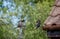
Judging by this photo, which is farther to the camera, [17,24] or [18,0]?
[18,0]

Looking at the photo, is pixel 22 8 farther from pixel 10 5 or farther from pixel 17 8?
pixel 10 5

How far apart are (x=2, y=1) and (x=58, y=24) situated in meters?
7.65

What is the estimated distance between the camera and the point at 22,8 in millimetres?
8625

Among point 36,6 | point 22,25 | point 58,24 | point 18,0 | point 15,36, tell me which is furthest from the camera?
point 18,0

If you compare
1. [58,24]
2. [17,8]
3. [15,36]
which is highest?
[58,24]

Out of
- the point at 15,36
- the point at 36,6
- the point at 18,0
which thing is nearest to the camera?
the point at 15,36

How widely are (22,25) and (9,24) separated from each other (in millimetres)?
613

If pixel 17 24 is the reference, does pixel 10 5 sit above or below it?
above

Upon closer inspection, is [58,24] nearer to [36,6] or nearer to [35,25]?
[35,25]

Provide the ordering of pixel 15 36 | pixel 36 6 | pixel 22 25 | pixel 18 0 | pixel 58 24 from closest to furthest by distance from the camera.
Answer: pixel 58 24 → pixel 15 36 → pixel 22 25 → pixel 36 6 → pixel 18 0

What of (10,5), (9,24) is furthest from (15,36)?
(10,5)

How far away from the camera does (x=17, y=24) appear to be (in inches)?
332

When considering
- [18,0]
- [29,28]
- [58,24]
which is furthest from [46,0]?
[58,24]

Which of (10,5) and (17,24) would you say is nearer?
(17,24)
